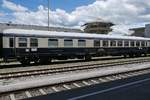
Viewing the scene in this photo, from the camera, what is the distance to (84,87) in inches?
473

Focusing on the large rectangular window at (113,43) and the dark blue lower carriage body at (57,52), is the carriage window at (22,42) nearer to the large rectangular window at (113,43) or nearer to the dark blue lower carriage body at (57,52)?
the dark blue lower carriage body at (57,52)

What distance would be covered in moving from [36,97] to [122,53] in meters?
27.4

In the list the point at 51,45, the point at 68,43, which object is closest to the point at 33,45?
the point at 51,45

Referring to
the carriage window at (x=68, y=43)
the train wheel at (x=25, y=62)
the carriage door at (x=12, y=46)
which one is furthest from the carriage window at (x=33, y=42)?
the carriage window at (x=68, y=43)

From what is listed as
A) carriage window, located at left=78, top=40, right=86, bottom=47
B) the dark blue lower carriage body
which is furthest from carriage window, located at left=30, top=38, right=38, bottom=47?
carriage window, located at left=78, top=40, right=86, bottom=47

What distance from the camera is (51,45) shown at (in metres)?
26.1

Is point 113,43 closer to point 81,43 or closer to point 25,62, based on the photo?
point 81,43

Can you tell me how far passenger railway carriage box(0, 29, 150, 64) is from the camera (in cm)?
2295

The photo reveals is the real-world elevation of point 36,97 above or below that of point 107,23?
below

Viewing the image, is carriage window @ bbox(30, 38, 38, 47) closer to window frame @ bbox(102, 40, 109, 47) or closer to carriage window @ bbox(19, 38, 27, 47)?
carriage window @ bbox(19, 38, 27, 47)

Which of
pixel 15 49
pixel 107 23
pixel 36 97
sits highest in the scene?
pixel 107 23

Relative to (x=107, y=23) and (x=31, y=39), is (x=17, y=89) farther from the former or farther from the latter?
(x=107, y=23)

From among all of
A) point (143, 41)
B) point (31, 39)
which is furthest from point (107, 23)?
point (31, 39)

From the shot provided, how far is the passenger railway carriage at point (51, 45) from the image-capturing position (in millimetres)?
22953
